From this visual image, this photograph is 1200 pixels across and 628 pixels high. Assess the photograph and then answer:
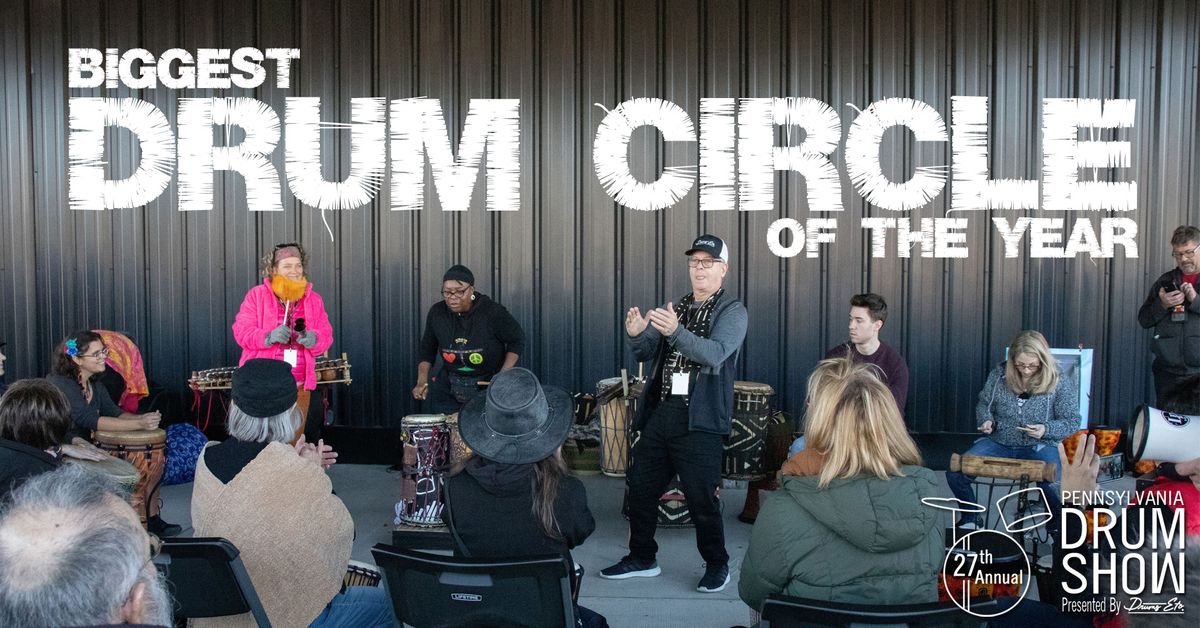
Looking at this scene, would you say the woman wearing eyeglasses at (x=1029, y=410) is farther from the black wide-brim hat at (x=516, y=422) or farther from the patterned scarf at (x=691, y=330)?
the black wide-brim hat at (x=516, y=422)

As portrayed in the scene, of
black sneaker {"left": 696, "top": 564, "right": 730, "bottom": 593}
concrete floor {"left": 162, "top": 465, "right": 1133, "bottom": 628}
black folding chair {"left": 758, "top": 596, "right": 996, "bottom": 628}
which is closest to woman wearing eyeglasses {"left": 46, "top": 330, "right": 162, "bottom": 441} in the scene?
concrete floor {"left": 162, "top": 465, "right": 1133, "bottom": 628}

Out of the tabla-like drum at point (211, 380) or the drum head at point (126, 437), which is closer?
the drum head at point (126, 437)

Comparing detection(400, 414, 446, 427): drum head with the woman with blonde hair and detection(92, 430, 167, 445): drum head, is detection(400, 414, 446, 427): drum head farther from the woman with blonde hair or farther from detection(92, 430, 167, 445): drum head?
the woman with blonde hair

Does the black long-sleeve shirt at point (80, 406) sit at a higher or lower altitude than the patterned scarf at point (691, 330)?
lower

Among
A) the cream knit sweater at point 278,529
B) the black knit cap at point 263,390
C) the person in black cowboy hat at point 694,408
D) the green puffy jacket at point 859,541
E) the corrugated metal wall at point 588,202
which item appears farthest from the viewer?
the corrugated metal wall at point 588,202

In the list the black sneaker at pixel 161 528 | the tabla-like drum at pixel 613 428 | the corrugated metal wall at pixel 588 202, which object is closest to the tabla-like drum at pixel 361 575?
the black sneaker at pixel 161 528

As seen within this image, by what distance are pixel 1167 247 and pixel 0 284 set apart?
941 cm

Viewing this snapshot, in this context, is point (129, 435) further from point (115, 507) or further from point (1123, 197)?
point (1123, 197)

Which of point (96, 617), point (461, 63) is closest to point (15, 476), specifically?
point (96, 617)

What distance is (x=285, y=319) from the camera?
689cm

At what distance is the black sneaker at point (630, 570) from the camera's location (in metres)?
5.28

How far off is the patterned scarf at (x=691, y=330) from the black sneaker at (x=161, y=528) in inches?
121

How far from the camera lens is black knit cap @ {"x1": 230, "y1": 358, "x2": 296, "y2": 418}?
11.5 ft

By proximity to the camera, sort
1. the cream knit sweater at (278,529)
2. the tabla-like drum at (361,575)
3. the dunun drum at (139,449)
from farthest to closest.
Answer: the dunun drum at (139,449)
the tabla-like drum at (361,575)
the cream knit sweater at (278,529)
